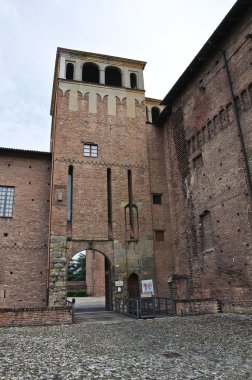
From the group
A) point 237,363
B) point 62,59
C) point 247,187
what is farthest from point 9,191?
point 237,363

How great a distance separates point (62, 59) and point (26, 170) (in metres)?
7.68

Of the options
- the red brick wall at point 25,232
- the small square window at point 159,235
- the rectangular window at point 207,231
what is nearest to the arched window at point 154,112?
the red brick wall at point 25,232

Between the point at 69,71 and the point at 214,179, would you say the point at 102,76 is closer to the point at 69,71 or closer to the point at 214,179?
the point at 69,71

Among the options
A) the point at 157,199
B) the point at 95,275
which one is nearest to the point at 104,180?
the point at 157,199

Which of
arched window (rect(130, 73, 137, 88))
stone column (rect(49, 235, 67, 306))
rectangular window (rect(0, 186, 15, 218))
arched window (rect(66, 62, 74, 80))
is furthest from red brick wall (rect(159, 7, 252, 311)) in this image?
rectangular window (rect(0, 186, 15, 218))

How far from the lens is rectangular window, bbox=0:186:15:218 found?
1759cm

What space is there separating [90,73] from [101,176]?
8.50 m

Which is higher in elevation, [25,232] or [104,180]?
[104,180]

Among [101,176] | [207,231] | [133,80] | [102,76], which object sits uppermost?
[133,80]

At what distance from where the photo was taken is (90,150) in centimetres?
1875

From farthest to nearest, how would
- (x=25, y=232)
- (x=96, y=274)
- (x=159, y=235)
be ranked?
(x=96, y=274), (x=159, y=235), (x=25, y=232)

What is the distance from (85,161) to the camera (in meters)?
18.3

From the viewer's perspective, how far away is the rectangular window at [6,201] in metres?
17.6

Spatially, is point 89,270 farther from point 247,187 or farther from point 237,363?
point 237,363
